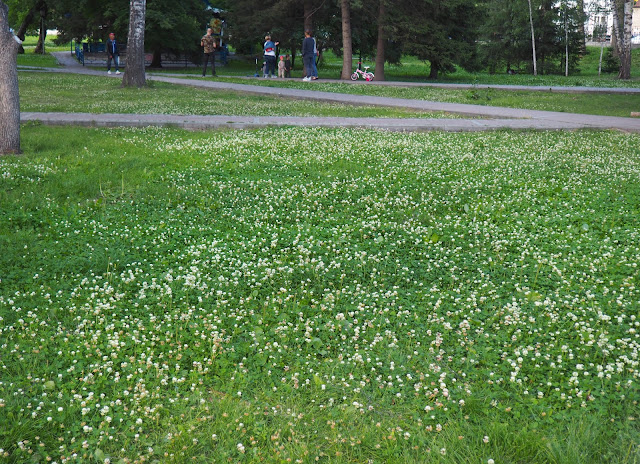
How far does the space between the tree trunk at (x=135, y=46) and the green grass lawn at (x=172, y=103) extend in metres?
0.54

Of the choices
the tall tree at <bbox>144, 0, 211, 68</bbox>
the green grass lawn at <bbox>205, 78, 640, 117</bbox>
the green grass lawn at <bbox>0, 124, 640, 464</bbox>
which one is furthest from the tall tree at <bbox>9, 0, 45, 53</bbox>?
the green grass lawn at <bbox>0, 124, 640, 464</bbox>

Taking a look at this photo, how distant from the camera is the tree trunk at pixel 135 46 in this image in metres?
21.2

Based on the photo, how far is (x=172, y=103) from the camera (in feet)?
57.3

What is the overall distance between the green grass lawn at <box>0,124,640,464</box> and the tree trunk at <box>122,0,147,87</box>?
14.5 meters

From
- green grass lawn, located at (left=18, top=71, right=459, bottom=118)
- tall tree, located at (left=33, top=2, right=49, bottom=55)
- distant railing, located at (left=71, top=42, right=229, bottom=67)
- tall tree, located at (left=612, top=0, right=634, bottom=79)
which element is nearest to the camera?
green grass lawn, located at (left=18, top=71, right=459, bottom=118)

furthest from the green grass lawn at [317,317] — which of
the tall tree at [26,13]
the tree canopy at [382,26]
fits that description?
the tall tree at [26,13]

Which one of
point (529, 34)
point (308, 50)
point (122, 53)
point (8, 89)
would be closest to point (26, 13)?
point (122, 53)

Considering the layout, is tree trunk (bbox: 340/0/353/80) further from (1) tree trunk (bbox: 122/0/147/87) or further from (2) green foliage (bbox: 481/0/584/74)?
(2) green foliage (bbox: 481/0/584/74)

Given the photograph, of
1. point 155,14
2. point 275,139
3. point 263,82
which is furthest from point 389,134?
point 155,14

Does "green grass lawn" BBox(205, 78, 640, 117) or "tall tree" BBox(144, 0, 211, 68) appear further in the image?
"tall tree" BBox(144, 0, 211, 68)

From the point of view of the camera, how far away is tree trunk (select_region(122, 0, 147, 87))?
2125cm

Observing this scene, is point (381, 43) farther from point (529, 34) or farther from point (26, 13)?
point (26, 13)

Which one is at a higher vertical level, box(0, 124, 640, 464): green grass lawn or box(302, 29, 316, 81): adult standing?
box(302, 29, 316, 81): adult standing

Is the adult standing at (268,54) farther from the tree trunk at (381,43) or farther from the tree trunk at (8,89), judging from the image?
the tree trunk at (8,89)
